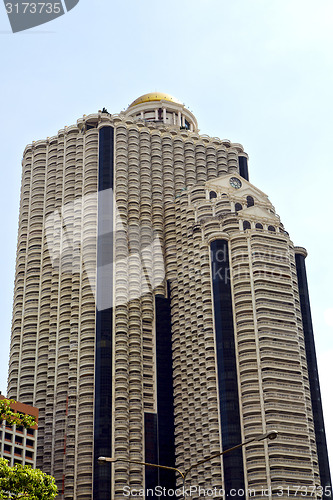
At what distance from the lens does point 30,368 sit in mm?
183500

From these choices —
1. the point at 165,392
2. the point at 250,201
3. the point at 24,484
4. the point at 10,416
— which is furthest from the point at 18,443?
the point at 24,484

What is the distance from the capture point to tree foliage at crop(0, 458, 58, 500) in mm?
41625

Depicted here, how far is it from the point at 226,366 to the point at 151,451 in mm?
26439

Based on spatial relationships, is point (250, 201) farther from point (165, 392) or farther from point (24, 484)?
point (24, 484)

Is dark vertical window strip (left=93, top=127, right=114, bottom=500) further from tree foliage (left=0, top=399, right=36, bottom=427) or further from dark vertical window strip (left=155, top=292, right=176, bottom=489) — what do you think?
tree foliage (left=0, top=399, right=36, bottom=427)

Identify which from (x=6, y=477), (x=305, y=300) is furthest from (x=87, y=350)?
(x=6, y=477)

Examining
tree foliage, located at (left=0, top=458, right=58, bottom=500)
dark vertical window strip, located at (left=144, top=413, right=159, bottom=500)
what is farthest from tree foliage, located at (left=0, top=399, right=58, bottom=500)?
dark vertical window strip, located at (left=144, top=413, right=159, bottom=500)

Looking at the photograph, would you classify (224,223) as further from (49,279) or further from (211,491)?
(211,491)

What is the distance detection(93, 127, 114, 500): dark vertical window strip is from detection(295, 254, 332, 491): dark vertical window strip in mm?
48871

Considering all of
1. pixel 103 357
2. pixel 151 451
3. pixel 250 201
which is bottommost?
pixel 151 451

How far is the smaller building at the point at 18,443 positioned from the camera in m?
144

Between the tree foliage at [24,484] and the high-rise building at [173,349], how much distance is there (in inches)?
4362

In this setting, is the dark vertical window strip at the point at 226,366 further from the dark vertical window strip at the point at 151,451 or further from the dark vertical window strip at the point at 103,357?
the dark vertical window strip at the point at 103,357

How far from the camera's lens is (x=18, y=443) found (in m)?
149
